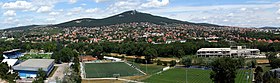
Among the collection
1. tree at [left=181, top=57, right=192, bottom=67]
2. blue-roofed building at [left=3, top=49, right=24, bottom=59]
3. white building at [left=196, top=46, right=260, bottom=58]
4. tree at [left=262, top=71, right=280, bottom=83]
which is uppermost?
tree at [left=262, top=71, right=280, bottom=83]

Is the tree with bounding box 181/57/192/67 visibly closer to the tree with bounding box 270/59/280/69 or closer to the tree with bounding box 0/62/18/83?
the tree with bounding box 270/59/280/69

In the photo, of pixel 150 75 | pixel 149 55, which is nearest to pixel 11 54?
pixel 149 55

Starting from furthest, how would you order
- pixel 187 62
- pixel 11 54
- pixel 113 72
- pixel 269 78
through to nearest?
pixel 11 54 → pixel 187 62 → pixel 113 72 → pixel 269 78

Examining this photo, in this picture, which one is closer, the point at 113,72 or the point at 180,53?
Result: the point at 113,72

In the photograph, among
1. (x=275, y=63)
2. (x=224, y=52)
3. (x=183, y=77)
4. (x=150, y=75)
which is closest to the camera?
(x=183, y=77)

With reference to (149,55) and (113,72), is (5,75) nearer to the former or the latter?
(113,72)

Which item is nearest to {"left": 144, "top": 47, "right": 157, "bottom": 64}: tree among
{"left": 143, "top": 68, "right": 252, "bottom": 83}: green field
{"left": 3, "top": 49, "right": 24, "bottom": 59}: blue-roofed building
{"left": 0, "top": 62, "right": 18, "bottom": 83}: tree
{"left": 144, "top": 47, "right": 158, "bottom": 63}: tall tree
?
{"left": 144, "top": 47, "right": 158, "bottom": 63}: tall tree

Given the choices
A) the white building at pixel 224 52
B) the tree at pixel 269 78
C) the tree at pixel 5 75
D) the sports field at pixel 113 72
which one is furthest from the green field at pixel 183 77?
the white building at pixel 224 52

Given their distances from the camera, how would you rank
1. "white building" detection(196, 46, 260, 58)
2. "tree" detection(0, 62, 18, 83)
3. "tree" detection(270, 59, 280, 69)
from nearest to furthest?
"tree" detection(0, 62, 18, 83) < "tree" detection(270, 59, 280, 69) < "white building" detection(196, 46, 260, 58)

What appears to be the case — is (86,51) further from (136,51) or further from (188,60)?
(188,60)

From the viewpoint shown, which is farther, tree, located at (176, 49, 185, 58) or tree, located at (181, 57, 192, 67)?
tree, located at (176, 49, 185, 58)

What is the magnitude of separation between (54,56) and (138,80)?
24.9 metres

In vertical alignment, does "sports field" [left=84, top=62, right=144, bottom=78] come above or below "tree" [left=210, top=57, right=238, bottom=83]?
below

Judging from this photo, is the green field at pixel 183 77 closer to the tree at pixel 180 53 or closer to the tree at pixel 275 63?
the tree at pixel 275 63
